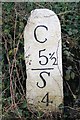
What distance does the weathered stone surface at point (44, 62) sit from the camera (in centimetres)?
179

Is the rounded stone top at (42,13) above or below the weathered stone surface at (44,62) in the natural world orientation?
above

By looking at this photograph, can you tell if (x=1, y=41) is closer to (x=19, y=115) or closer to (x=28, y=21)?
(x=28, y=21)

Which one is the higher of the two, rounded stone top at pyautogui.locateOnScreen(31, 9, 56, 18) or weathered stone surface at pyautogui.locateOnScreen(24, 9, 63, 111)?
rounded stone top at pyautogui.locateOnScreen(31, 9, 56, 18)

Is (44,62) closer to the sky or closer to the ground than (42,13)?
closer to the ground

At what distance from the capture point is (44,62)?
179 centimetres

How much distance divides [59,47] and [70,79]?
29cm

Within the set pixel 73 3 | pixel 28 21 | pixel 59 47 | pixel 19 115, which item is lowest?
pixel 19 115

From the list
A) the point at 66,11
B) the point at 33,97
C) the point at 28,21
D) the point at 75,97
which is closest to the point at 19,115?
the point at 33,97

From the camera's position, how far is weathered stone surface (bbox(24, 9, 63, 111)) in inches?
70.6

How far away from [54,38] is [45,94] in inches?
12.1

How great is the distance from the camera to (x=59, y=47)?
1.81 metres

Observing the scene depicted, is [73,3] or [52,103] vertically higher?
[73,3]

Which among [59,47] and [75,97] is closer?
[59,47]

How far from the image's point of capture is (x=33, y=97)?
5.95 ft
